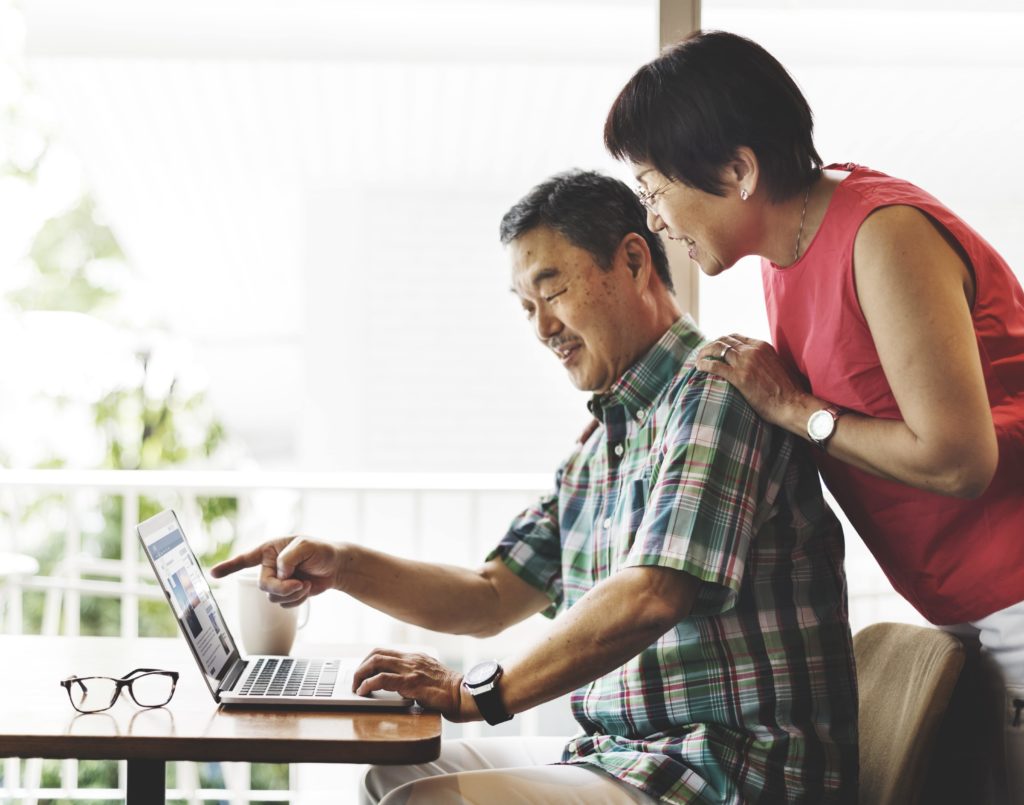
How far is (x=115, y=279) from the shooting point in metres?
12.3

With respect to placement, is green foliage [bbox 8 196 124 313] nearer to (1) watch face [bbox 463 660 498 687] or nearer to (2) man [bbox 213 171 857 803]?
(2) man [bbox 213 171 857 803]

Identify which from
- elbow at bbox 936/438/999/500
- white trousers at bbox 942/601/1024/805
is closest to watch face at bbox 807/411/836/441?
elbow at bbox 936/438/999/500

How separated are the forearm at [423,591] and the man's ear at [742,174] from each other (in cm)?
86

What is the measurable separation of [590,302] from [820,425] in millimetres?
471

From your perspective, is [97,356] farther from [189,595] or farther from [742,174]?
[742,174]

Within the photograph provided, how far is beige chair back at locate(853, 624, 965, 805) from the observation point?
1.44 meters

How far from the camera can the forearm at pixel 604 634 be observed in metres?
1.34

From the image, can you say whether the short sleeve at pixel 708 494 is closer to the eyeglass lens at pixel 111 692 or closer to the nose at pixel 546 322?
the nose at pixel 546 322

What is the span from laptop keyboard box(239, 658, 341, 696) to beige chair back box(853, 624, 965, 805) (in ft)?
2.68

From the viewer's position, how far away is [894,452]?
1385mm

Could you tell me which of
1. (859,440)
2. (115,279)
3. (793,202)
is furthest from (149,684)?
(115,279)

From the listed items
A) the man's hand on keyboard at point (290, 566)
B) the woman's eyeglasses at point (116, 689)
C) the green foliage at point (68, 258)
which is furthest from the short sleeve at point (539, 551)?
the green foliage at point (68, 258)

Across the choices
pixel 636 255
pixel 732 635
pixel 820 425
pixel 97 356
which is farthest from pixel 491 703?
pixel 97 356

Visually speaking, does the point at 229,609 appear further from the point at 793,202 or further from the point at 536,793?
the point at 793,202
